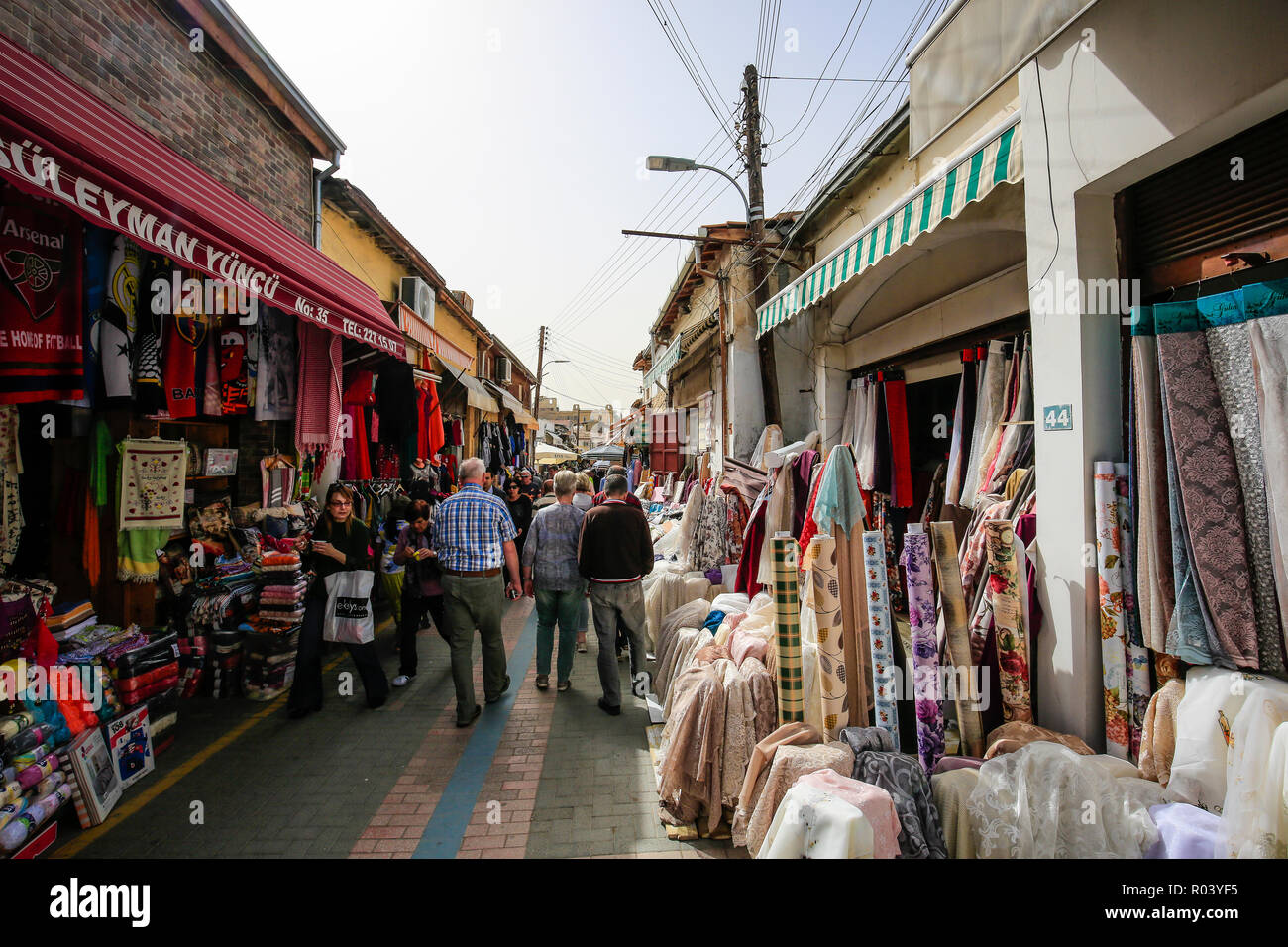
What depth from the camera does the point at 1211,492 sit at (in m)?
2.59

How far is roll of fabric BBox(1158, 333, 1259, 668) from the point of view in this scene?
2.51 meters

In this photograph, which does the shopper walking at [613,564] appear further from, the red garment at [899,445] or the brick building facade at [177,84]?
the brick building facade at [177,84]

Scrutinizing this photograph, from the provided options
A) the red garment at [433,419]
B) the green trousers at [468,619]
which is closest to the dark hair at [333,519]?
the green trousers at [468,619]

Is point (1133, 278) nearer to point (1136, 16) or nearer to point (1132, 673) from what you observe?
point (1136, 16)

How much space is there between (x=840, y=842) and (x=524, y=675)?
4300mm

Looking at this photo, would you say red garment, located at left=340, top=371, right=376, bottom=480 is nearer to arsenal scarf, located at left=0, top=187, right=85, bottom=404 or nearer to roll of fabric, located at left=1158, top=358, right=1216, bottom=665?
arsenal scarf, located at left=0, top=187, right=85, bottom=404

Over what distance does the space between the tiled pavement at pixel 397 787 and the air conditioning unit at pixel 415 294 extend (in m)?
9.40

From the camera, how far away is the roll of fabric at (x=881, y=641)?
330 cm

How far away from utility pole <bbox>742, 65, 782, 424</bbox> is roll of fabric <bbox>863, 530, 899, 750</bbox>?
234 inches

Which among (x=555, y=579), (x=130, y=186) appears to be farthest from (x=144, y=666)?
(x=130, y=186)

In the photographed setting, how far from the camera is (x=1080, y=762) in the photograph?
2.55 m

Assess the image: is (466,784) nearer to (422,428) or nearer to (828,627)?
(828,627)

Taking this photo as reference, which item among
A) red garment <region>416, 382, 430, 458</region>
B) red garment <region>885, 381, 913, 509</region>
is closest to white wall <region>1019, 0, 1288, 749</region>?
red garment <region>885, 381, 913, 509</region>
